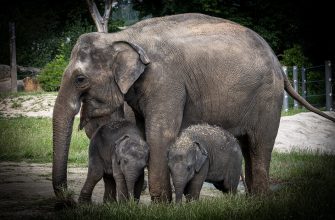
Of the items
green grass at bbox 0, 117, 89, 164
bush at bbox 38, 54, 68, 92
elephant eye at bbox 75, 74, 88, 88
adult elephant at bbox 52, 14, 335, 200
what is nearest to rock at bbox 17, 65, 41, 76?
bush at bbox 38, 54, 68, 92

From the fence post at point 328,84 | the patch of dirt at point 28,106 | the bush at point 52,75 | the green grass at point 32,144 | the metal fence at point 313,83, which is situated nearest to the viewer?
the green grass at point 32,144

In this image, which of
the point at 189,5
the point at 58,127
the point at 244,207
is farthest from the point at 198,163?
the point at 189,5

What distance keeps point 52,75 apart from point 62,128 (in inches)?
810

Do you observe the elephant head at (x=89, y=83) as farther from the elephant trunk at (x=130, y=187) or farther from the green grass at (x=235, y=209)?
the green grass at (x=235, y=209)

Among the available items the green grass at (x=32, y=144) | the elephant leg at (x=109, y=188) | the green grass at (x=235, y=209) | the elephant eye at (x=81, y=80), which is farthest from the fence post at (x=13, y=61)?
the green grass at (x=235, y=209)

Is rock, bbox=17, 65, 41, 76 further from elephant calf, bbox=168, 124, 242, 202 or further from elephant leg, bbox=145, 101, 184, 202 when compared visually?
elephant leg, bbox=145, 101, 184, 202

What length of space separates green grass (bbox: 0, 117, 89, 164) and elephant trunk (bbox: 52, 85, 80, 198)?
469 centimetres

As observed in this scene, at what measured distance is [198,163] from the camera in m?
7.69

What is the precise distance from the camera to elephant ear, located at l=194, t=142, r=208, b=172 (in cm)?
768

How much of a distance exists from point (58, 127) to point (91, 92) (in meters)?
Result: 0.50

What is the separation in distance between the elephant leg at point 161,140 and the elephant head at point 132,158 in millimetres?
90

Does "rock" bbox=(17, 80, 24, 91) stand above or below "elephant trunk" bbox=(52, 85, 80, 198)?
above

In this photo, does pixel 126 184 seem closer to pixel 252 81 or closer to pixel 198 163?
pixel 198 163

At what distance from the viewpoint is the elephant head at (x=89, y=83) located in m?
7.62
